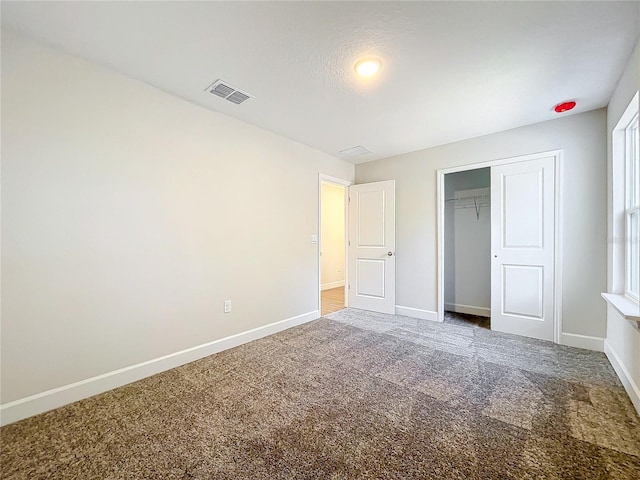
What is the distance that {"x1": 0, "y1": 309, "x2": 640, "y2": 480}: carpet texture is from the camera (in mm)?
1348

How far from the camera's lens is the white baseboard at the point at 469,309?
13.3 ft

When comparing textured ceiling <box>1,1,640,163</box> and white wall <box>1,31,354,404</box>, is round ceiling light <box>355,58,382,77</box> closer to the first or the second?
textured ceiling <box>1,1,640,163</box>

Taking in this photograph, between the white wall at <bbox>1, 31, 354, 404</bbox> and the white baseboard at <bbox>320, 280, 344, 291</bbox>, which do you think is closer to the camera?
the white wall at <bbox>1, 31, 354, 404</bbox>

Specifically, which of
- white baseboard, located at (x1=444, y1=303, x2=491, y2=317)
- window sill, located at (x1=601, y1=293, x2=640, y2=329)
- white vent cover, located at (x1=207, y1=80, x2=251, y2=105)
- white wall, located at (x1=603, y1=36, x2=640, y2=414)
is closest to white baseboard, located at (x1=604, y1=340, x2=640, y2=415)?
white wall, located at (x1=603, y1=36, x2=640, y2=414)

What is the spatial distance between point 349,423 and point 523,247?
2.86 m

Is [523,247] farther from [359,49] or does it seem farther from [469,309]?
[359,49]

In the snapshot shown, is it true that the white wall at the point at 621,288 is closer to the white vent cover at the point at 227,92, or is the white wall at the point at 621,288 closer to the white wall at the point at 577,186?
the white wall at the point at 577,186

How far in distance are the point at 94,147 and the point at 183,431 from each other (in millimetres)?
2077

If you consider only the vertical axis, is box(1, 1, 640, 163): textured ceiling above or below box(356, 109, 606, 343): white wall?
above

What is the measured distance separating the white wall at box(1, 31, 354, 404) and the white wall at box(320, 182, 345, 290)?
3428mm

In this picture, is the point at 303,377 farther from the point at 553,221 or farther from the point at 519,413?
the point at 553,221

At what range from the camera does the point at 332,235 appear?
6801mm

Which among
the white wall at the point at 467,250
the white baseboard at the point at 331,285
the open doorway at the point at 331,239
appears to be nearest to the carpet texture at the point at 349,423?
the white wall at the point at 467,250

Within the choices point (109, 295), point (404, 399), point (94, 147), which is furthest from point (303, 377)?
point (94, 147)
